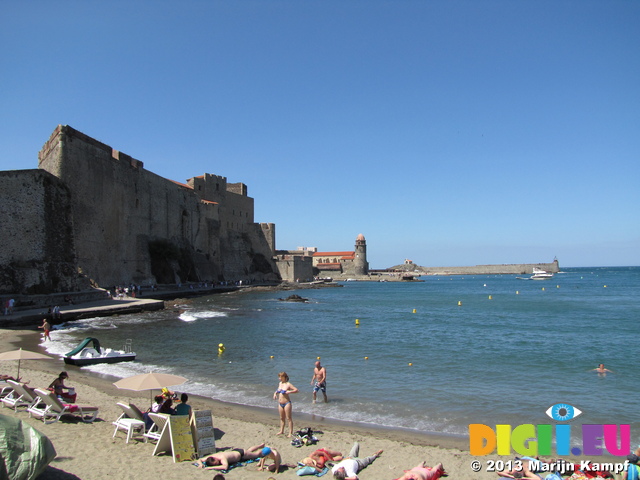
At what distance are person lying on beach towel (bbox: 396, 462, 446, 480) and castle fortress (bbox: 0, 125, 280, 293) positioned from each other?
2102 centimetres

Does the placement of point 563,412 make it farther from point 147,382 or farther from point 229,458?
point 147,382

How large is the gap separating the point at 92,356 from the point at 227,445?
7.60 metres

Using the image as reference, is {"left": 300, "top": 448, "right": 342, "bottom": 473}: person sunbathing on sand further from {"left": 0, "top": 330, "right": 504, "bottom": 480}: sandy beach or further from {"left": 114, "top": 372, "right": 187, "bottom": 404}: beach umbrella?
{"left": 114, "top": 372, "right": 187, "bottom": 404}: beach umbrella

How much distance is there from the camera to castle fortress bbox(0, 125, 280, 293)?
22.0 m

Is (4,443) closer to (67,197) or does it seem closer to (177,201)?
(67,197)

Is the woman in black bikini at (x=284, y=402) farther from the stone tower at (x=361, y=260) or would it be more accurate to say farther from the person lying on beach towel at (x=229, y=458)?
the stone tower at (x=361, y=260)

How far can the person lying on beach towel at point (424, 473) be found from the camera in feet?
17.5

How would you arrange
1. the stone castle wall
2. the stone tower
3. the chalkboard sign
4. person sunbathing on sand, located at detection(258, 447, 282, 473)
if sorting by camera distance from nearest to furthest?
person sunbathing on sand, located at detection(258, 447, 282, 473), the chalkboard sign, the stone castle wall, the stone tower

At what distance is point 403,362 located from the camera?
13.9 meters

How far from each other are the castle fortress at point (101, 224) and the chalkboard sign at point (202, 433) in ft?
61.0

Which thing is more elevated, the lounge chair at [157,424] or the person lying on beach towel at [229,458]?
the lounge chair at [157,424]

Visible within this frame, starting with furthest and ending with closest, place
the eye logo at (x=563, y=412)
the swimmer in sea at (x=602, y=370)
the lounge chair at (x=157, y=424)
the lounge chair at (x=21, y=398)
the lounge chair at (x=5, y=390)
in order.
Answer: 1. the swimmer in sea at (x=602, y=370)
2. the lounge chair at (x=5, y=390)
3. the eye logo at (x=563, y=412)
4. the lounge chair at (x=21, y=398)
5. the lounge chair at (x=157, y=424)

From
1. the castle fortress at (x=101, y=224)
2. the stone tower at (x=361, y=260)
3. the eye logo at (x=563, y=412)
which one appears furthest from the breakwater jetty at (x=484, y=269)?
the eye logo at (x=563, y=412)

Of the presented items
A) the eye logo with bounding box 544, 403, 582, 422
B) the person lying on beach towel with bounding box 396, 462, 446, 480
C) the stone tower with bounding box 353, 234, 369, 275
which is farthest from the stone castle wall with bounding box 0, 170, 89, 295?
the stone tower with bounding box 353, 234, 369, 275
